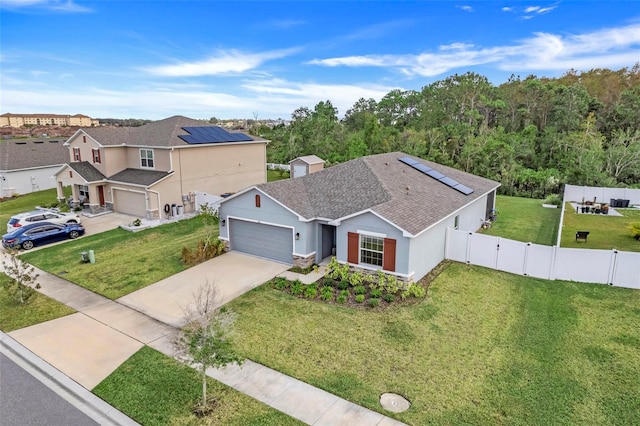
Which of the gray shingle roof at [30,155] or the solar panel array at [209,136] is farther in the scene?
the gray shingle roof at [30,155]

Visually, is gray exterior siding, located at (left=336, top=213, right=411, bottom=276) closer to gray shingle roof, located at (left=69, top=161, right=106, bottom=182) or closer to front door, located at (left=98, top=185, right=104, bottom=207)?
gray shingle roof, located at (left=69, top=161, right=106, bottom=182)

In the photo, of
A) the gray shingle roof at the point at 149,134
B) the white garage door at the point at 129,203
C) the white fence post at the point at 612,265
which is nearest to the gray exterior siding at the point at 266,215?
the white garage door at the point at 129,203

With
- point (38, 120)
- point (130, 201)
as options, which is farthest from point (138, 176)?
point (38, 120)

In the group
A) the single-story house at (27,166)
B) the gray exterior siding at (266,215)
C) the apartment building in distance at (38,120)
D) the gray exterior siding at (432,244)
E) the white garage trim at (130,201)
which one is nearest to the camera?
the gray exterior siding at (432,244)

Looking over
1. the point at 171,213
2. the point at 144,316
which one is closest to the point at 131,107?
the point at 171,213

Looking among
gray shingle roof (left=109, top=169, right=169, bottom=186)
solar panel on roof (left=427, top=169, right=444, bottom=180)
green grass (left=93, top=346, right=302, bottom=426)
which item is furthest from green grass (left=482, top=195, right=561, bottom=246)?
gray shingle roof (left=109, top=169, right=169, bottom=186)

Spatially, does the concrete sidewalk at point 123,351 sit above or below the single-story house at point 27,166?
below

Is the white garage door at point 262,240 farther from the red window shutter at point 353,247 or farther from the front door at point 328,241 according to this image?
the red window shutter at point 353,247
